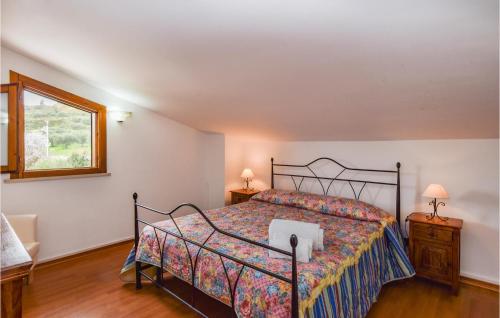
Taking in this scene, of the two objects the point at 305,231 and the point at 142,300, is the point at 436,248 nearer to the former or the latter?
the point at 305,231

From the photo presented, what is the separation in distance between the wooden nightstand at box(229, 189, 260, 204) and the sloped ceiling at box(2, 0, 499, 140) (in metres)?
1.49

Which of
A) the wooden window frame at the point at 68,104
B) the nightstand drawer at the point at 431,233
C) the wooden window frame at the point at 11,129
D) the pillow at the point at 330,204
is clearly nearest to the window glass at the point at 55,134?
the wooden window frame at the point at 68,104

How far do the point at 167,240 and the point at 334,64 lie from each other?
204 cm

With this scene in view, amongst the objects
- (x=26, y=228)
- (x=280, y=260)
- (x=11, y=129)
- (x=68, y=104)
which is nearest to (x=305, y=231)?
(x=280, y=260)

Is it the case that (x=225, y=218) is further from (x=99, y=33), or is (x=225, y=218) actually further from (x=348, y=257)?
(x=99, y=33)

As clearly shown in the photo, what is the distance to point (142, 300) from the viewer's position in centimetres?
259

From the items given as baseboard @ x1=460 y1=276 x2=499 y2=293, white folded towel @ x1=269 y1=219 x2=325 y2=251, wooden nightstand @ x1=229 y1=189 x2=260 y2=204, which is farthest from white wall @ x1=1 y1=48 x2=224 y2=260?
baseboard @ x1=460 y1=276 x2=499 y2=293

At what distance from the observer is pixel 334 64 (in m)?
2.06

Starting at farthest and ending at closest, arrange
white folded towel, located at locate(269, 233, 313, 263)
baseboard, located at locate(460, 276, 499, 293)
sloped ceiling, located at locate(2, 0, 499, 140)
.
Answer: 1. baseboard, located at locate(460, 276, 499, 293)
2. white folded towel, located at locate(269, 233, 313, 263)
3. sloped ceiling, located at locate(2, 0, 499, 140)

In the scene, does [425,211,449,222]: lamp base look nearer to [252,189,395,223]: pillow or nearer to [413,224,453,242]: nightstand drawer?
[413,224,453,242]: nightstand drawer

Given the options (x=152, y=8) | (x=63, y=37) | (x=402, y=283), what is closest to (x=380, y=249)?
(x=402, y=283)

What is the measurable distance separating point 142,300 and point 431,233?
2940 mm

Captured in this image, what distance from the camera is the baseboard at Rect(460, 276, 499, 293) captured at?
2822 millimetres

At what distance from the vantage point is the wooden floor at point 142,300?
2.41 metres
